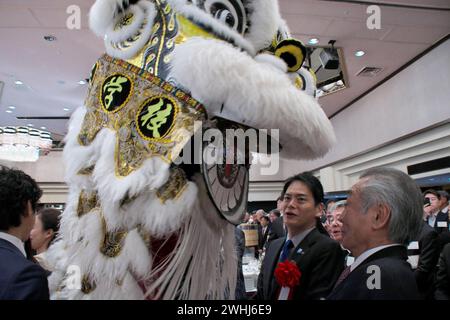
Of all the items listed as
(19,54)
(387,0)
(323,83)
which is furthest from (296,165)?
(19,54)

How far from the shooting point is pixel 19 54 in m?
4.35

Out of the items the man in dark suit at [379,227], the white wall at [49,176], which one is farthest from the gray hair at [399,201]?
the white wall at [49,176]

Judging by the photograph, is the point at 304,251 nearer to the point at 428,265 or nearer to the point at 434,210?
the point at 428,265

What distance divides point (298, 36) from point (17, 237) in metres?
3.71

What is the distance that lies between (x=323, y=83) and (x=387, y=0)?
6.70 feet

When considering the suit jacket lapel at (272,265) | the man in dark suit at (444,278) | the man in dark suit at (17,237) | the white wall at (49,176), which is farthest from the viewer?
the white wall at (49,176)

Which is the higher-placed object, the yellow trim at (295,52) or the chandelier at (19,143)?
the chandelier at (19,143)

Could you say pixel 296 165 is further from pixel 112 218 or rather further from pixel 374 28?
pixel 112 218

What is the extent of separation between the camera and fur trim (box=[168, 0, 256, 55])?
2.23ft

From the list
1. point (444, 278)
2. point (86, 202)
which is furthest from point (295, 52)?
point (444, 278)

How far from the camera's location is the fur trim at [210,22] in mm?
679

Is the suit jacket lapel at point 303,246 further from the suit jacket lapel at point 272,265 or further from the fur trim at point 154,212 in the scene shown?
the fur trim at point 154,212

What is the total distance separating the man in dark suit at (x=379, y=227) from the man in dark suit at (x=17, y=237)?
86cm

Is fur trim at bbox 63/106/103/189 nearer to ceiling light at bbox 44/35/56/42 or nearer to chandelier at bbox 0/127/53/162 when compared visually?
ceiling light at bbox 44/35/56/42
